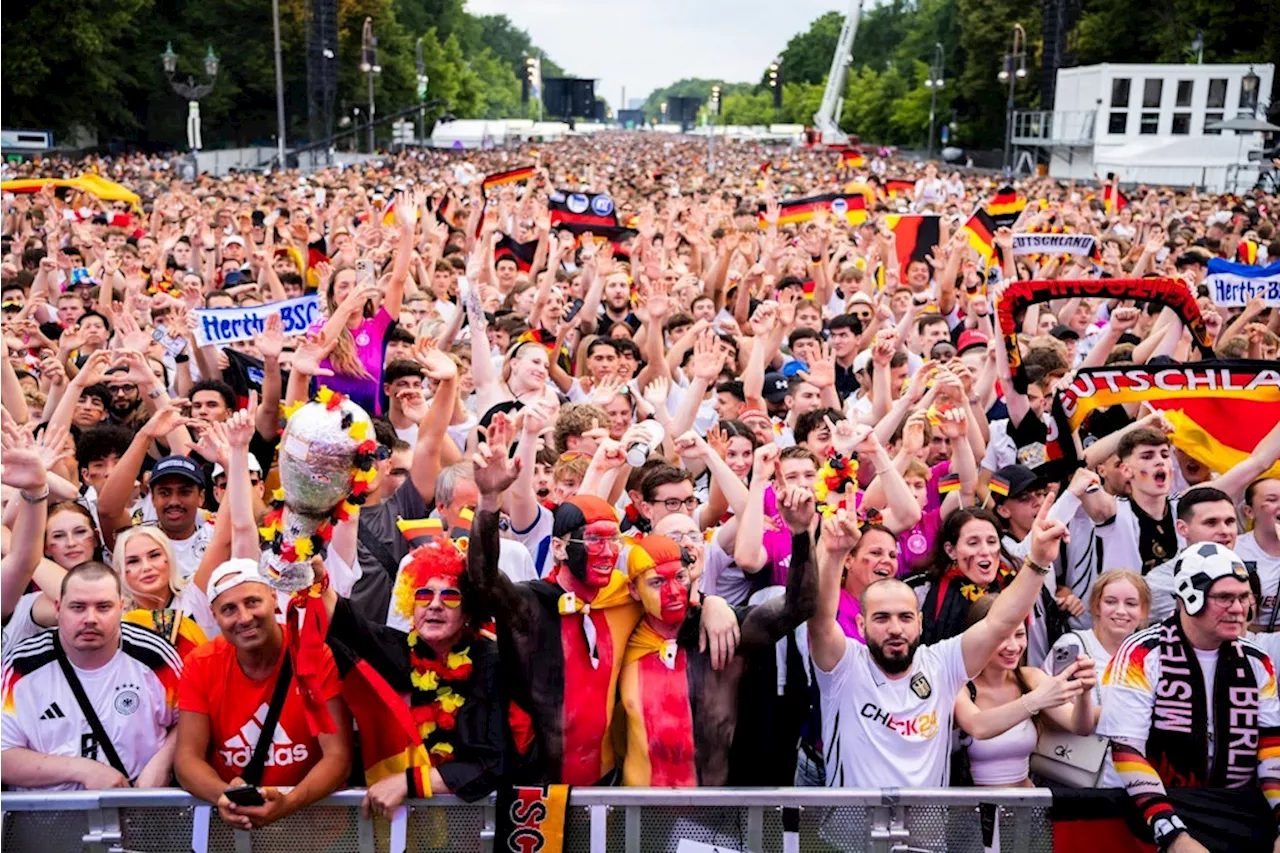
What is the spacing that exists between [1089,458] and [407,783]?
13.2 ft

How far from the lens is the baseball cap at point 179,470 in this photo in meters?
5.88

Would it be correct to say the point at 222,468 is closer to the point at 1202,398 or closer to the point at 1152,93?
the point at 1202,398

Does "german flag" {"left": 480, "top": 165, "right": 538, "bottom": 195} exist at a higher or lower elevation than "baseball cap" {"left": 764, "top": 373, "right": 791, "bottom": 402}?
higher

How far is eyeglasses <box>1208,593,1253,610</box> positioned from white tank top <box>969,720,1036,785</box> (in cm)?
76

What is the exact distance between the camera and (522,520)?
5.54 meters

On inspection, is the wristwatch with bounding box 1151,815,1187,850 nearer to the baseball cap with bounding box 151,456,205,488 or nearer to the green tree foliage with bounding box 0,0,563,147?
the baseball cap with bounding box 151,456,205,488

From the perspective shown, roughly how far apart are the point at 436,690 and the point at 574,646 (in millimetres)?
469

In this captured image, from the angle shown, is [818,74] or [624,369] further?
[818,74]

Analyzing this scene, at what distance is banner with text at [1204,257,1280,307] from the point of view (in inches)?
396

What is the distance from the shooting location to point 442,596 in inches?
170

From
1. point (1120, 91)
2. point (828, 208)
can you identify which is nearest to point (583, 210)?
point (828, 208)

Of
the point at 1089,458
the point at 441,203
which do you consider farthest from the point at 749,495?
the point at 441,203

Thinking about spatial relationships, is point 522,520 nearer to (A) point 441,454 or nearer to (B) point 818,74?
(A) point 441,454

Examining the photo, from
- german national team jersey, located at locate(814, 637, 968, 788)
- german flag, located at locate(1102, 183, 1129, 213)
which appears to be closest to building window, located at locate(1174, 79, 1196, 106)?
german flag, located at locate(1102, 183, 1129, 213)
